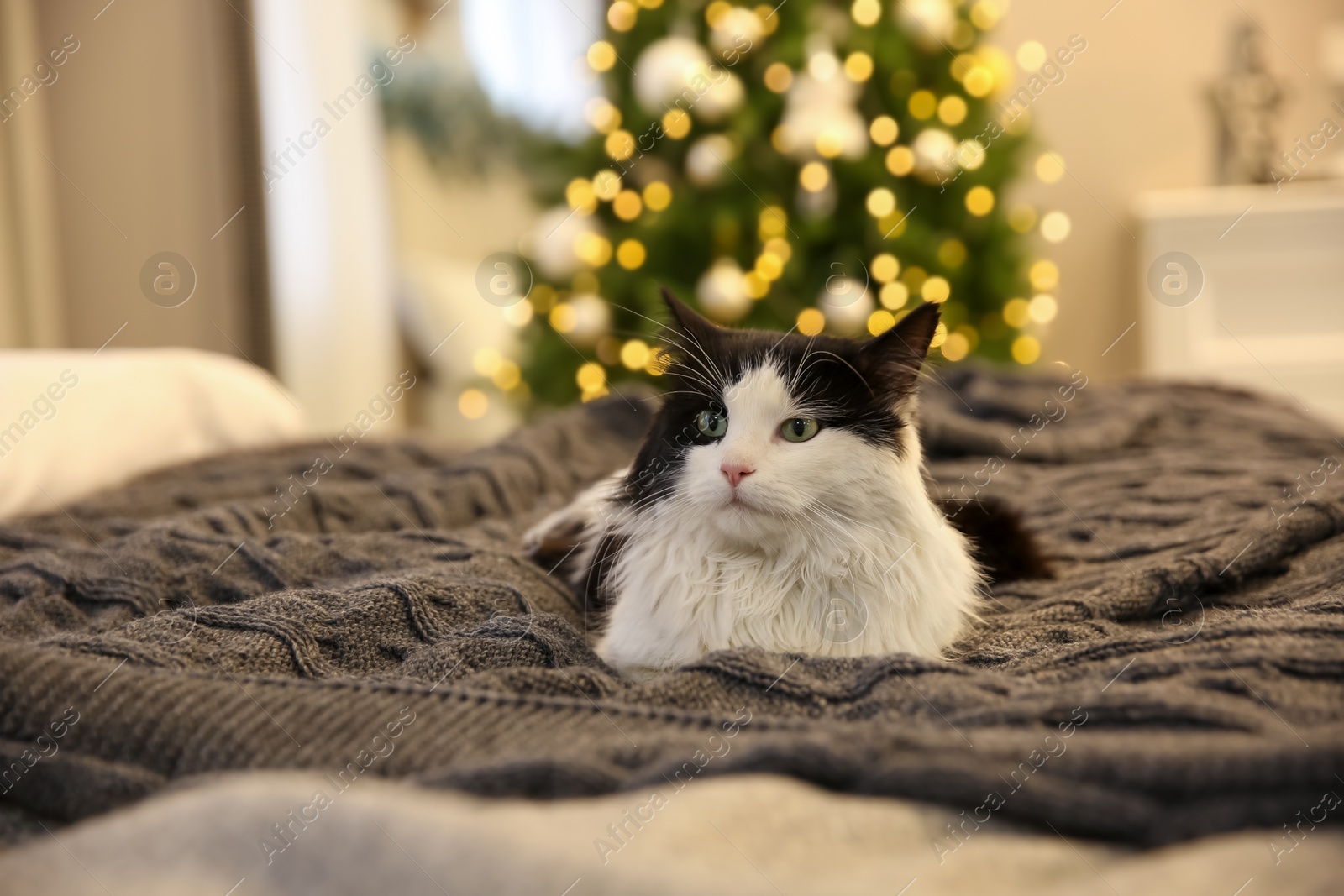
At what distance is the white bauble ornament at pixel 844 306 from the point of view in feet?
9.98

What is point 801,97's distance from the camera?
3088 mm

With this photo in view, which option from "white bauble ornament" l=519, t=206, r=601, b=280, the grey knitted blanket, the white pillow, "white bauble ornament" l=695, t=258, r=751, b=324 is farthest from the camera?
"white bauble ornament" l=519, t=206, r=601, b=280

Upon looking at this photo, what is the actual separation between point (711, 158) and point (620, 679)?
2.46 meters

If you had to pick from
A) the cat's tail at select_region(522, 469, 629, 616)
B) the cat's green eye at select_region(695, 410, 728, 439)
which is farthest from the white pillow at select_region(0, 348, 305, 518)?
the cat's green eye at select_region(695, 410, 728, 439)

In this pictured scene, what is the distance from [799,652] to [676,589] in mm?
135

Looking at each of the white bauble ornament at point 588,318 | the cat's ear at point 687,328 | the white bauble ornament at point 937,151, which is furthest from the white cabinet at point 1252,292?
the cat's ear at point 687,328

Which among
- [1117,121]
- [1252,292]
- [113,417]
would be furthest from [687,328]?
[1117,121]

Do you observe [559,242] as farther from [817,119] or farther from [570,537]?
[570,537]

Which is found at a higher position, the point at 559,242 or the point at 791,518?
the point at 559,242

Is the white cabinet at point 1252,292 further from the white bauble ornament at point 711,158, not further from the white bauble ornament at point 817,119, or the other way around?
the white bauble ornament at point 711,158

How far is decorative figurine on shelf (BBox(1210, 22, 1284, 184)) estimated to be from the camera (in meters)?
4.19

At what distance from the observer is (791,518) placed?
89 cm

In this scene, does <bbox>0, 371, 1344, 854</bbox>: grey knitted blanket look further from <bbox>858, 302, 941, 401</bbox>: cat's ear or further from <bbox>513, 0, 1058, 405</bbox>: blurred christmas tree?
<bbox>513, 0, 1058, 405</bbox>: blurred christmas tree

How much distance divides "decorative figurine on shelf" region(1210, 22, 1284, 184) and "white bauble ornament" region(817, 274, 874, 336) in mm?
2308
